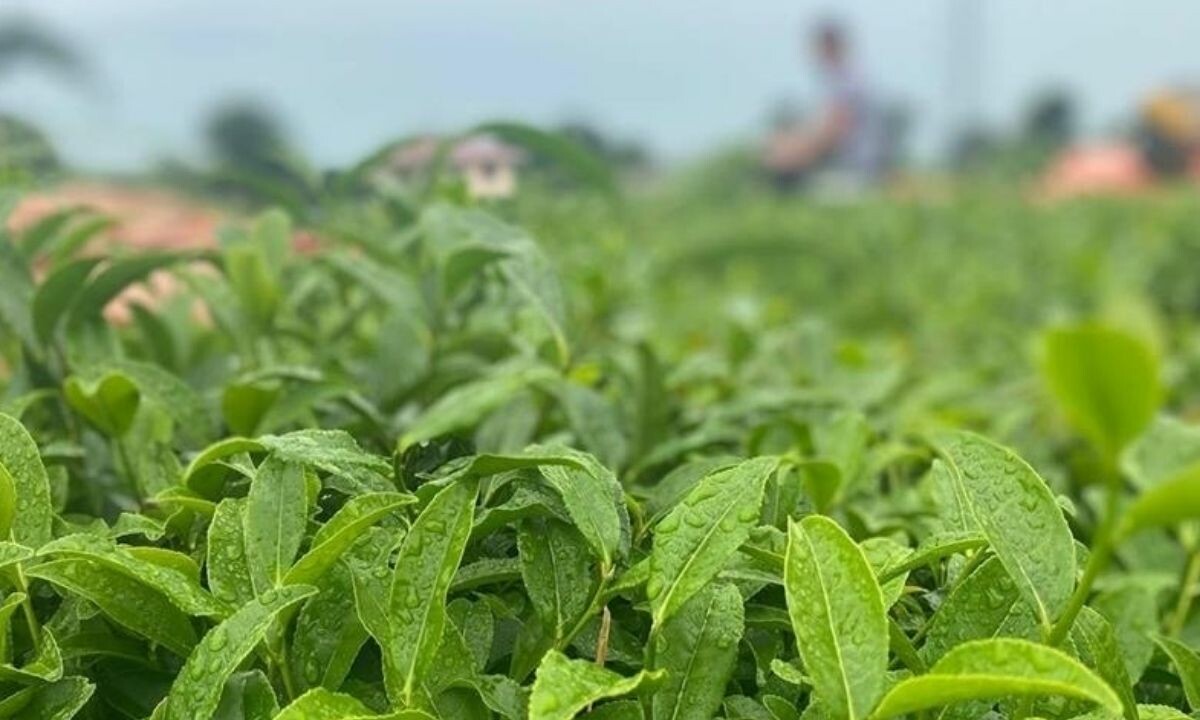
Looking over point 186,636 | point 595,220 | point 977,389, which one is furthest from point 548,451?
point 595,220

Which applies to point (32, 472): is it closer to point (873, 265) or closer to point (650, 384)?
point (650, 384)

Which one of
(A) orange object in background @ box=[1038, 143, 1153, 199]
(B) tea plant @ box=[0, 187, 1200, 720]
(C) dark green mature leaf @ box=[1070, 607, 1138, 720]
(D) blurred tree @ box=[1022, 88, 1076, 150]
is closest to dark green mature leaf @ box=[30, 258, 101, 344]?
(B) tea plant @ box=[0, 187, 1200, 720]

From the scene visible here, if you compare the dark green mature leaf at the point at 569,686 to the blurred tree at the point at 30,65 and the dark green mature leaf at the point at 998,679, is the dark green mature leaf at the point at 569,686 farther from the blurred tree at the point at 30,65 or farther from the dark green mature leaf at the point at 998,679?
the blurred tree at the point at 30,65

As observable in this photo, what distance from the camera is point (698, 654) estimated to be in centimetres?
75

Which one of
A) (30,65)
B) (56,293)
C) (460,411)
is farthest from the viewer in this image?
(30,65)

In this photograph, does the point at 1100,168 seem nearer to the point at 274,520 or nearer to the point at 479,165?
the point at 479,165

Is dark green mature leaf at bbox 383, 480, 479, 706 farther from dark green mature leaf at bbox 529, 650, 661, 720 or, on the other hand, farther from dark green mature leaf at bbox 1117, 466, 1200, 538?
dark green mature leaf at bbox 1117, 466, 1200, 538

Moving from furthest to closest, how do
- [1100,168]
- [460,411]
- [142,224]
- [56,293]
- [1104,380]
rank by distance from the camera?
[1100,168] < [142,224] < [56,293] < [460,411] < [1104,380]

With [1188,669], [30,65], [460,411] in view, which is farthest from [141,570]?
[30,65]

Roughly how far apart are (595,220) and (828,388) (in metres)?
2.14

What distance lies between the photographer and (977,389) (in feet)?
6.86

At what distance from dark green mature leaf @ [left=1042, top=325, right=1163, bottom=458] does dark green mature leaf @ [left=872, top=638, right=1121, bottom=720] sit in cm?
12

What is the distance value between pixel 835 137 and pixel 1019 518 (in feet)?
28.7

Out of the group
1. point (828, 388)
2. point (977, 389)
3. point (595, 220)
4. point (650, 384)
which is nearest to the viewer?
point (650, 384)
